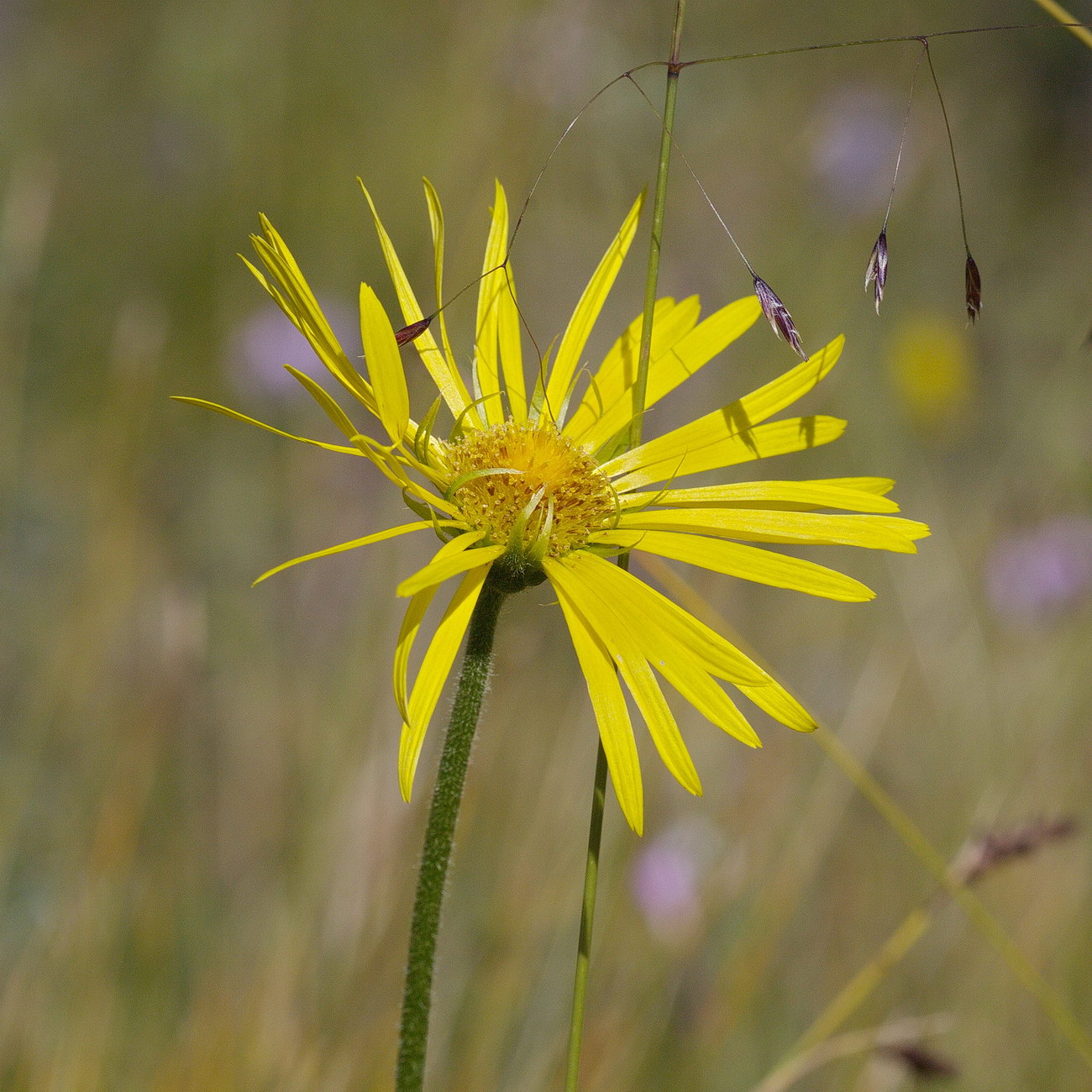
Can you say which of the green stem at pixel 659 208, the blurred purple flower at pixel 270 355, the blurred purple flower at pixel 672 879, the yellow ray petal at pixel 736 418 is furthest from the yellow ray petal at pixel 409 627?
the blurred purple flower at pixel 270 355

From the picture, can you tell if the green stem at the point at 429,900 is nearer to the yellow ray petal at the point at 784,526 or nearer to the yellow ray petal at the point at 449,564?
the yellow ray petal at the point at 449,564

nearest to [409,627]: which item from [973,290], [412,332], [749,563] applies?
[412,332]

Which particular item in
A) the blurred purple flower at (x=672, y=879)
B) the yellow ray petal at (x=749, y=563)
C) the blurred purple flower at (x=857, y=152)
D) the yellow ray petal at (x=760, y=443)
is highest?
the blurred purple flower at (x=857, y=152)

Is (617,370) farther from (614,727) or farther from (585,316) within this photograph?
(614,727)

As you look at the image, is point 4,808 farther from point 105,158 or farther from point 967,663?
point 105,158

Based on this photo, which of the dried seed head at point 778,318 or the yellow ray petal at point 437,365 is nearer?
the dried seed head at point 778,318

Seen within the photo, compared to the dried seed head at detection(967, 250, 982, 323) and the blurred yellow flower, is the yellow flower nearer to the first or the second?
the dried seed head at detection(967, 250, 982, 323)

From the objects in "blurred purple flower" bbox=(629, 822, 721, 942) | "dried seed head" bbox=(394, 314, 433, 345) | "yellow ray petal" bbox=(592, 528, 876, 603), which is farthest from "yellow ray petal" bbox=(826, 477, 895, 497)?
"blurred purple flower" bbox=(629, 822, 721, 942)
